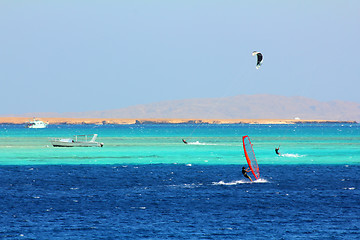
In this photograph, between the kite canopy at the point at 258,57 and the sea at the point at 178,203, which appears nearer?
→ the sea at the point at 178,203

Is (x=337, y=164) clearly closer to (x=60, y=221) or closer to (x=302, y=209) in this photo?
(x=302, y=209)

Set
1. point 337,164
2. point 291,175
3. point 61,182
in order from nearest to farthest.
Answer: point 61,182, point 291,175, point 337,164

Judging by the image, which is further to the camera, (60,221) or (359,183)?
(359,183)

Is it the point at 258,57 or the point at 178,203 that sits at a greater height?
the point at 258,57

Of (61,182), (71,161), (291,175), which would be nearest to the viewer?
(61,182)

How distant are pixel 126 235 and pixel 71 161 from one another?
5118 centimetres

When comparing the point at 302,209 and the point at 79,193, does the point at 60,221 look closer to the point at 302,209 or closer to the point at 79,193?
the point at 79,193

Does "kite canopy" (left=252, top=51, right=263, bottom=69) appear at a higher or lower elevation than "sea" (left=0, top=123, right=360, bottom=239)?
higher

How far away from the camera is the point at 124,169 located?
6669 centimetres

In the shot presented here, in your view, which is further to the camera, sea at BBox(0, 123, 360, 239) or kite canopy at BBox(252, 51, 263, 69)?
kite canopy at BBox(252, 51, 263, 69)

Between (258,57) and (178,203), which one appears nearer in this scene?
(178,203)

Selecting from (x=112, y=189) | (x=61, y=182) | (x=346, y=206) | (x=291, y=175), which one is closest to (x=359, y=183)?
(x=291, y=175)

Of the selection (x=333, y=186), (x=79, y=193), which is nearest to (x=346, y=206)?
(x=333, y=186)

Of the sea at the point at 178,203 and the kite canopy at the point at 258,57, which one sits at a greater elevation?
the kite canopy at the point at 258,57
